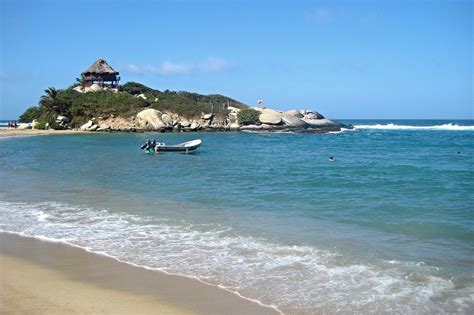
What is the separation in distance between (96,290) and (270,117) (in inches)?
2732

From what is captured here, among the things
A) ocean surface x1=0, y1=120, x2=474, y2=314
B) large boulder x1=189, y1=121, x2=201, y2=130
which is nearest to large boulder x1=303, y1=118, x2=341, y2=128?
large boulder x1=189, y1=121, x2=201, y2=130

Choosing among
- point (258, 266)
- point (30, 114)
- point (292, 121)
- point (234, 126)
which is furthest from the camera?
point (30, 114)

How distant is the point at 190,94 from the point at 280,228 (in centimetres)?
8177

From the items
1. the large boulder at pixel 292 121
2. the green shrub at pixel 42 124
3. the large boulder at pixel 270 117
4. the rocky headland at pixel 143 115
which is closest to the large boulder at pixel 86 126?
the rocky headland at pixel 143 115

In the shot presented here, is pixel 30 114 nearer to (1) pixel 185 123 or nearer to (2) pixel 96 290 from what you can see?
(1) pixel 185 123

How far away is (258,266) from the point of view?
866 cm

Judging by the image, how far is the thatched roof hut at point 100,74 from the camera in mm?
84375

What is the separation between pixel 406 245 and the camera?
1020 centimetres

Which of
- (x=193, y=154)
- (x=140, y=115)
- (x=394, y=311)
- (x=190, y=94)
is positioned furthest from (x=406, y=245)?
(x=190, y=94)

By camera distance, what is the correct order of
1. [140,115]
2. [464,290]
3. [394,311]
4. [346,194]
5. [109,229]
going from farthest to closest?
[140,115]
[346,194]
[109,229]
[464,290]
[394,311]

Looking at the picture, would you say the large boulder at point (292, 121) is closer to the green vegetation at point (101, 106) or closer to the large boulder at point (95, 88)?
the green vegetation at point (101, 106)

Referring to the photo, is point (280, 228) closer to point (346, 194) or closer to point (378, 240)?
point (378, 240)

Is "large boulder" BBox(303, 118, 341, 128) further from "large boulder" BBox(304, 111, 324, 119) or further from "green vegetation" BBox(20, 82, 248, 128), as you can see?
"green vegetation" BBox(20, 82, 248, 128)

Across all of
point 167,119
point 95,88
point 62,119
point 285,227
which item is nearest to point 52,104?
point 62,119
